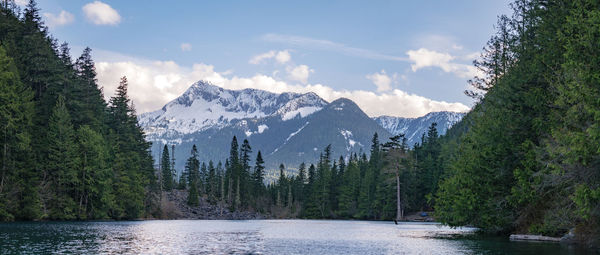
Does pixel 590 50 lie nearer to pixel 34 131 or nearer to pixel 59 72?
pixel 34 131

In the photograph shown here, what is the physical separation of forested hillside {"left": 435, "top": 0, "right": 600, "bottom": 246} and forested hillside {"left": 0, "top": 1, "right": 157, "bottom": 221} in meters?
49.6

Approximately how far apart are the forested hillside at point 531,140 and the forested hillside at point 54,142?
49618 millimetres

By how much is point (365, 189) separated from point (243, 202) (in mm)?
44212

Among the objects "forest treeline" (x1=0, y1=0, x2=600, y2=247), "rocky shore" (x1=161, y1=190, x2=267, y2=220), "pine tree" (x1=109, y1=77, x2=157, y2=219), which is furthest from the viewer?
"rocky shore" (x1=161, y1=190, x2=267, y2=220)

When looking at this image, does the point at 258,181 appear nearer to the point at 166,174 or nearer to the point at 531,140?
the point at 166,174

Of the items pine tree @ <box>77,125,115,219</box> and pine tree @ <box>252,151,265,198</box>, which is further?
pine tree @ <box>252,151,265,198</box>

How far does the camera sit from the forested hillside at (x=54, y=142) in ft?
198

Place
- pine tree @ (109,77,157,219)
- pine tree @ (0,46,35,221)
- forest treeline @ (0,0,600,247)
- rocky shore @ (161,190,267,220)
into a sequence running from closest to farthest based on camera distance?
forest treeline @ (0,0,600,247), pine tree @ (0,46,35,221), pine tree @ (109,77,157,219), rocky shore @ (161,190,267,220)

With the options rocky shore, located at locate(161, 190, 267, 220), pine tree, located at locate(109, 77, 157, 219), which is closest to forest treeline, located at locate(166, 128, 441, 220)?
rocky shore, located at locate(161, 190, 267, 220)

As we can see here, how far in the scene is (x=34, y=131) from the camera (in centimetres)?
6894

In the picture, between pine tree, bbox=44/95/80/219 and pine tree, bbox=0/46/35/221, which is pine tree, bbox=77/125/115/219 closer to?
pine tree, bbox=44/95/80/219

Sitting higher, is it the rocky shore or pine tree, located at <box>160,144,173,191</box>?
pine tree, located at <box>160,144,173,191</box>

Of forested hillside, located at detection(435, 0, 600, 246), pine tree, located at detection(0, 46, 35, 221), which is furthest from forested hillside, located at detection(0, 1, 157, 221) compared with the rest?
forested hillside, located at detection(435, 0, 600, 246)

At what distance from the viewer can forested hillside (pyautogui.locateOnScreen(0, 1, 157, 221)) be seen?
60250 mm
